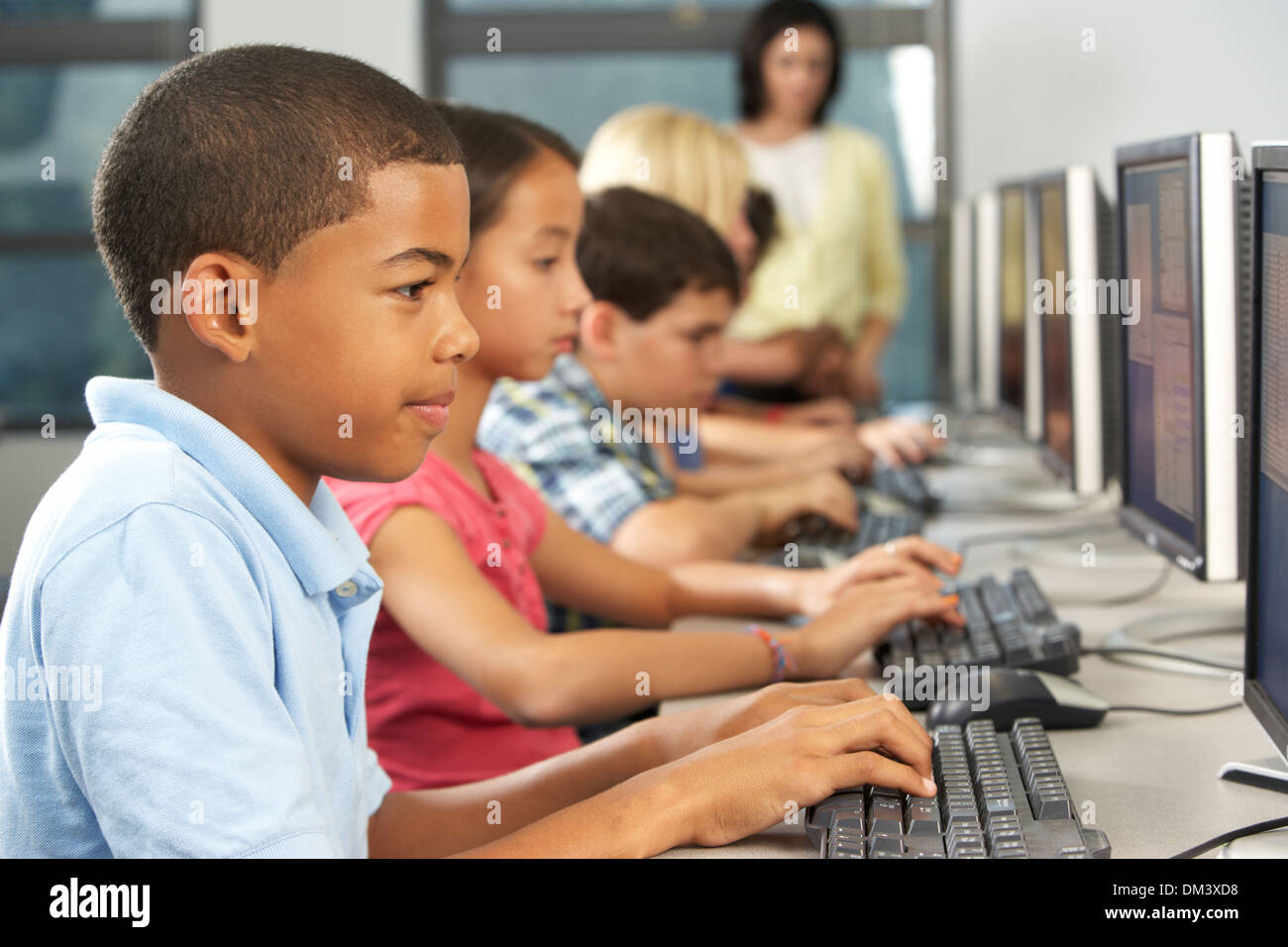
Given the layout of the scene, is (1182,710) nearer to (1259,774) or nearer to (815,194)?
(1259,774)

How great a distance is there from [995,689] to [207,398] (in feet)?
1.98

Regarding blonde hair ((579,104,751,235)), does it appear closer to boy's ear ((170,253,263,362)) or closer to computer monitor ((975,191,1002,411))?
computer monitor ((975,191,1002,411))

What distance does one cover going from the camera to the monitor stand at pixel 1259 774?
Result: 89 cm

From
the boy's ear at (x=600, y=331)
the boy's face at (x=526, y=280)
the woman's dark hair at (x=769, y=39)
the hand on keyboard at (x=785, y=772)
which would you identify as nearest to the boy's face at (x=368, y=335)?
the hand on keyboard at (x=785, y=772)

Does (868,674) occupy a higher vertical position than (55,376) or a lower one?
→ lower

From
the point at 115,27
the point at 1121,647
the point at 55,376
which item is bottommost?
the point at 1121,647

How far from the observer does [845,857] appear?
73 centimetres

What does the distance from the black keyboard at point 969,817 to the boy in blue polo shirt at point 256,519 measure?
0.02 meters

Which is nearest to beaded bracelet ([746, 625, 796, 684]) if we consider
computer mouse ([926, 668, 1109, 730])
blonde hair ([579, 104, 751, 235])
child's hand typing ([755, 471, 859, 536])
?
computer mouse ([926, 668, 1109, 730])

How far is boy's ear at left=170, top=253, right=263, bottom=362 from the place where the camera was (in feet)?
2.41

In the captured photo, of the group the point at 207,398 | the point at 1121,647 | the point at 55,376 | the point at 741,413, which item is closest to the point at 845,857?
the point at 207,398
